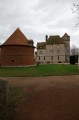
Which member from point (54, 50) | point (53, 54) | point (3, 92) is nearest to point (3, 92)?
point (3, 92)

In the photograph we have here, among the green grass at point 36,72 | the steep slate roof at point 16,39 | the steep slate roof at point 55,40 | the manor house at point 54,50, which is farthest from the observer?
the manor house at point 54,50

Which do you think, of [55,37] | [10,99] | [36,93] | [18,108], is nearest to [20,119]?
[18,108]

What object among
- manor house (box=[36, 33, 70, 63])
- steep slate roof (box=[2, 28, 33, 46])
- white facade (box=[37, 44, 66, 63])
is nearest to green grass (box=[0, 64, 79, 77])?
steep slate roof (box=[2, 28, 33, 46])

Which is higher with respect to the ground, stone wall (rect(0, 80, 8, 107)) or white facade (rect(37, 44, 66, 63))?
white facade (rect(37, 44, 66, 63))

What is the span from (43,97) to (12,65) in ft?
104

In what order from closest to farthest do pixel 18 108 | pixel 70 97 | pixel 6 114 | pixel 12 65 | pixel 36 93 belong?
pixel 6 114 < pixel 18 108 < pixel 70 97 < pixel 36 93 < pixel 12 65

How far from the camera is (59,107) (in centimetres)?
1035

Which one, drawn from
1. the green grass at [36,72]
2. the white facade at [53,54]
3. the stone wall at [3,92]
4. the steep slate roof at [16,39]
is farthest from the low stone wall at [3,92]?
the white facade at [53,54]

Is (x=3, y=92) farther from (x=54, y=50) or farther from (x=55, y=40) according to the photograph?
(x=54, y=50)

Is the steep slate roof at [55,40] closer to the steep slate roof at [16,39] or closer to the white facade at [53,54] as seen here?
the white facade at [53,54]

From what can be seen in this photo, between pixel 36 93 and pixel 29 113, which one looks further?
pixel 36 93

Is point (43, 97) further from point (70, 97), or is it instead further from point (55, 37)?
point (55, 37)

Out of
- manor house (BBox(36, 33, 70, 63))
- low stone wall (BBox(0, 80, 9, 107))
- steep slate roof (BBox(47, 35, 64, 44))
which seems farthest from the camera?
manor house (BBox(36, 33, 70, 63))

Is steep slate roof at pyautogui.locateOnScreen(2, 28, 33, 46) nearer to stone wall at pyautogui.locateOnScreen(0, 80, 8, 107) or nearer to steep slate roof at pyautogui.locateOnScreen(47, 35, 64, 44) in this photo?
steep slate roof at pyautogui.locateOnScreen(47, 35, 64, 44)
